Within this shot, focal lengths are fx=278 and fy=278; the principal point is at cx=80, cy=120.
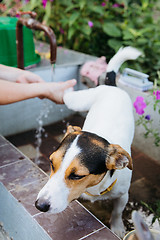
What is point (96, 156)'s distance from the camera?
4.61 feet

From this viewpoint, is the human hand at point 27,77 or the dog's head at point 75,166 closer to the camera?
the dog's head at point 75,166

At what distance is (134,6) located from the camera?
3.88 metres

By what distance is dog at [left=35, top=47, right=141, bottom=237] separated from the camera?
1308 millimetres

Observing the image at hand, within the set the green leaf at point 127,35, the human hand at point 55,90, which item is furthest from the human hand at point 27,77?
the green leaf at point 127,35

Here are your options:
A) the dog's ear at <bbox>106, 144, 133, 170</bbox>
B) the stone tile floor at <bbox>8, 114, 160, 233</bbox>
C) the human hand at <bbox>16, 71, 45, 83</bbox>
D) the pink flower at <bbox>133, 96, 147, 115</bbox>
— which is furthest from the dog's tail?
the dog's ear at <bbox>106, 144, 133, 170</bbox>

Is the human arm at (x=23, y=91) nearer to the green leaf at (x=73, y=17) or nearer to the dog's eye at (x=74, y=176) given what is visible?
the dog's eye at (x=74, y=176)

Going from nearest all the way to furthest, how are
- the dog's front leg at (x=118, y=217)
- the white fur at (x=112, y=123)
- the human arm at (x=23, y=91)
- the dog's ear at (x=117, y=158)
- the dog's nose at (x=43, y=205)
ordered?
the dog's nose at (x=43, y=205)
the dog's ear at (x=117, y=158)
the human arm at (x=23, y=91)
the white fur at (x=112, y=123)
the dog's front leg at (x=118, y=217)

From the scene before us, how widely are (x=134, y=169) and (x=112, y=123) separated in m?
1.03

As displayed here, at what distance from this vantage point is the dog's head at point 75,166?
1.29 metres

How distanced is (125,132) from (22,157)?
0.79m

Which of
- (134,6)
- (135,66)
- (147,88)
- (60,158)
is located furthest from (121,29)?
(60,158)

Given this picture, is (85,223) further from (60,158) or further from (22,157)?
(22,157)

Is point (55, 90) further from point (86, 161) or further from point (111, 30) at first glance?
point (111, 30)

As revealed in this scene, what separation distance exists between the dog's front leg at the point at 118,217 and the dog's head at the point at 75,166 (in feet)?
1.60
